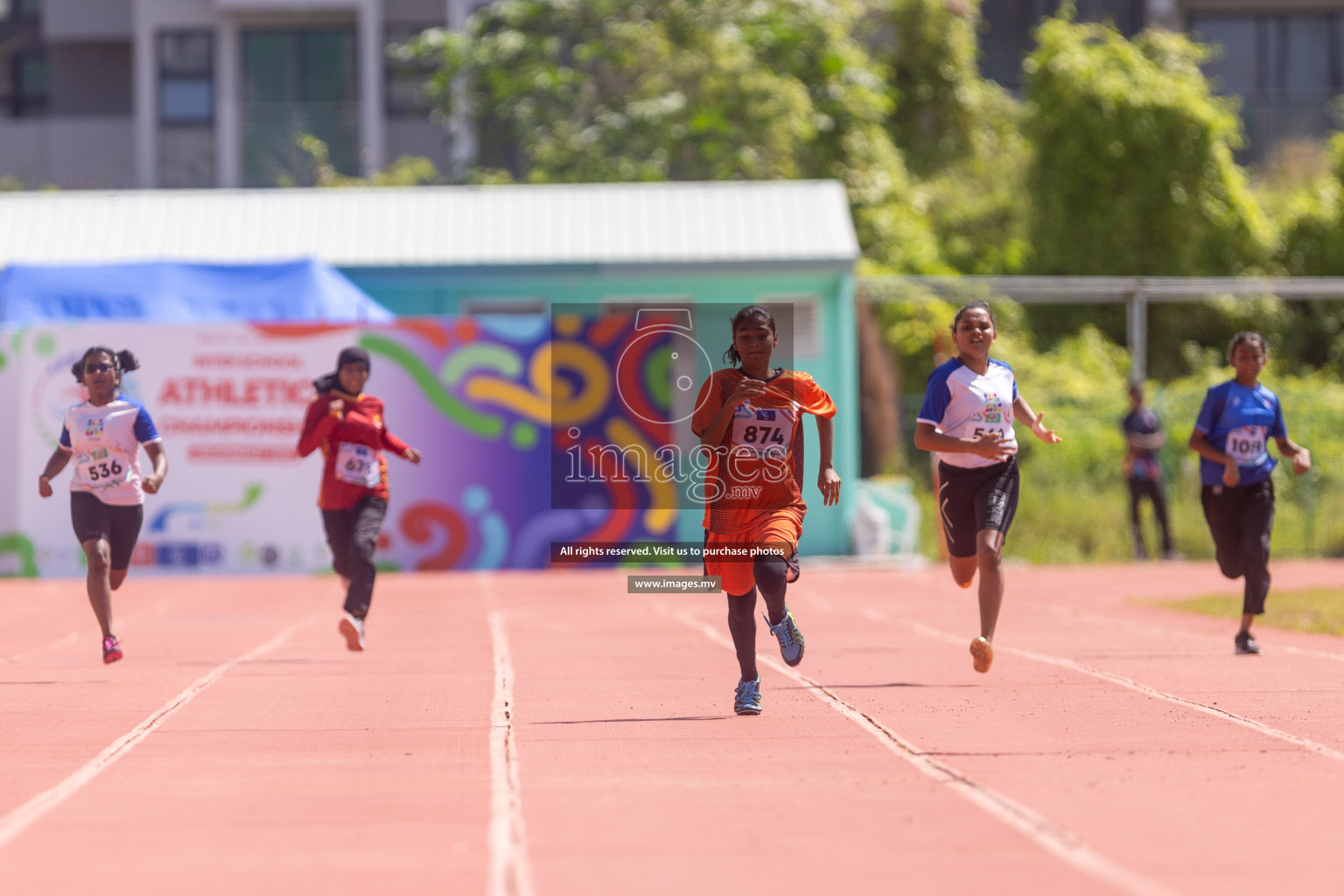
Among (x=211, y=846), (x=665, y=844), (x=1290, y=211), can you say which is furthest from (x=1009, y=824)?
(x=1290, y=211)

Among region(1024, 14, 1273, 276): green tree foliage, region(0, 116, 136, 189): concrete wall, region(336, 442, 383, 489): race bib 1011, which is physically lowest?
A: region(336, 442, 383, 489): race bib 1011

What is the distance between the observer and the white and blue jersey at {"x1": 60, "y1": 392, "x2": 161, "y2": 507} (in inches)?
429

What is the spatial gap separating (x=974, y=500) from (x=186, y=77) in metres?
32.9

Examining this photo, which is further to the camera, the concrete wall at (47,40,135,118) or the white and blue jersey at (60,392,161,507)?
the concrete wall at (47,40,135,118)

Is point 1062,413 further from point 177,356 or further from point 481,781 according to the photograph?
point 481,781

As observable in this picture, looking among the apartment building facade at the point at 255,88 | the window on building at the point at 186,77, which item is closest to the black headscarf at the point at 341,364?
the apartment building facade at the point at 255,88

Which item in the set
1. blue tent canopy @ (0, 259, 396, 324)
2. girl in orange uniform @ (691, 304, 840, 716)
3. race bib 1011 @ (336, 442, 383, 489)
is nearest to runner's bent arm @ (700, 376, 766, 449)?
girl in orange uniform @ (691, 304, 840, 716)

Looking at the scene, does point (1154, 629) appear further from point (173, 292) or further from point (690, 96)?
point (690, 96)

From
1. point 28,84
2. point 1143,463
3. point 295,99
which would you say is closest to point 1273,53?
point 295,99

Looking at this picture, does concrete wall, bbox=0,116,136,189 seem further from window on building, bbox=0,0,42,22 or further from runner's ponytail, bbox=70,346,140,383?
runner's ponytail, bbox=70,346,140,383

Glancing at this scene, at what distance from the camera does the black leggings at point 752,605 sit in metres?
8.39

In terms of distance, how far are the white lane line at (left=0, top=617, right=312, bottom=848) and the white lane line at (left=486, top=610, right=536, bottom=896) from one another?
5.07 feet

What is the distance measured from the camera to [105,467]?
35.9 feet

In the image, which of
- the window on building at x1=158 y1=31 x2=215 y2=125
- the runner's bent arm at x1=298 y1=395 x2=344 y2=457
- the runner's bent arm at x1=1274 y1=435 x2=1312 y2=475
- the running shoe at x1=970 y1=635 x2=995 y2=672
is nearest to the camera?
the running shoe at x1=970 y1=635 x2=995 y2=672
